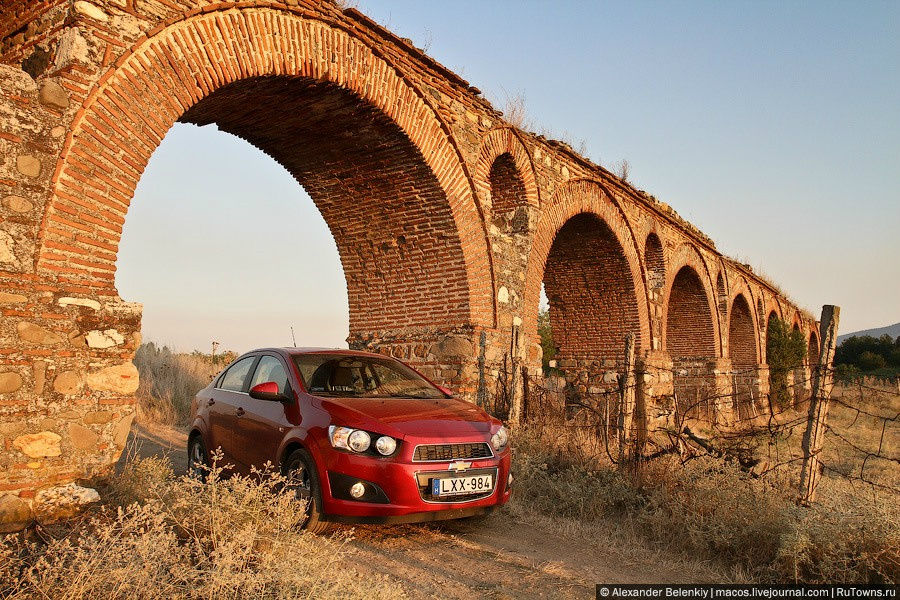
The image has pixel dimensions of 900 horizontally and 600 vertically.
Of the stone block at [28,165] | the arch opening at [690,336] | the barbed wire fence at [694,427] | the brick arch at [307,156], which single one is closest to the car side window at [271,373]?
the brick arch at [307,156]

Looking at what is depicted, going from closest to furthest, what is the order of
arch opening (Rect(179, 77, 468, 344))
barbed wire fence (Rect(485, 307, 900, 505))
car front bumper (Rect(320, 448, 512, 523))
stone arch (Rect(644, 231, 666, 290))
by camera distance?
car front bumper (Rect(320, 448, 512, 523))
barbed wire fence (Rect(485, 307, 900, 505))
arch opening (Rect(179, 77, 468, 344))
stone arch (Rect(644, 231, 666, 290))

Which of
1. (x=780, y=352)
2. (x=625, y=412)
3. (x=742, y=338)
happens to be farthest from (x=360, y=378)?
(x=780, y=352)

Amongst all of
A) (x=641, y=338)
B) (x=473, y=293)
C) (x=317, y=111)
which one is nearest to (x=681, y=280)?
(x=641, y=338)

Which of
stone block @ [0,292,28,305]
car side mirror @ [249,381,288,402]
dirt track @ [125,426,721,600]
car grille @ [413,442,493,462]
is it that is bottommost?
dirt track @ [125,426,721,600]

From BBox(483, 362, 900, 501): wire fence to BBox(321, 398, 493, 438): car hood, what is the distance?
6.47 feet

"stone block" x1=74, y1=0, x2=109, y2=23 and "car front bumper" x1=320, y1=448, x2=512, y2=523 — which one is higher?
"stone block" x1=74, y1=0, x2=109, y2=23

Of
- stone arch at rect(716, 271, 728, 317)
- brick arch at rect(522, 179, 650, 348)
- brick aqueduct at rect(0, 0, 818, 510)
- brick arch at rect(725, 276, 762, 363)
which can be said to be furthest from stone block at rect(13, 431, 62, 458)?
brick arch at rect(725, 276, 762, 363)

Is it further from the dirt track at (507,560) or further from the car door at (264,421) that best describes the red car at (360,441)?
the dirt track at (507,560)

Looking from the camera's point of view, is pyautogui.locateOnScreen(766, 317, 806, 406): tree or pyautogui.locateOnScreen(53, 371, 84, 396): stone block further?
pyautogui.locateOnScreen(766, 317, 806, 406): tree

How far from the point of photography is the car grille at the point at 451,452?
4.78 m

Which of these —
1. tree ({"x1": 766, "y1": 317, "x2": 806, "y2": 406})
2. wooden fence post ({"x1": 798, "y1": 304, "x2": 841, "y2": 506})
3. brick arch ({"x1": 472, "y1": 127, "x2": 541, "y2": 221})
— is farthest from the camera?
tree ({"x1": 766, "y1": 317, "x2": 806, "y2": 406})

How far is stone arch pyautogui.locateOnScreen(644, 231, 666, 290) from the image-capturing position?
15867 mm

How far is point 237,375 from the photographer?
21.1ft

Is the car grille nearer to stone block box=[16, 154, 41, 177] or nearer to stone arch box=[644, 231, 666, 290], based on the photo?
stone block box=[16, 154, 41, 177]
